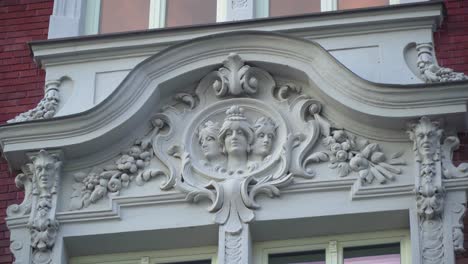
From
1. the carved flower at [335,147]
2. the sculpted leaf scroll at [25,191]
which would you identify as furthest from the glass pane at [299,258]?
the sculpted leaf scroll at [25,191]

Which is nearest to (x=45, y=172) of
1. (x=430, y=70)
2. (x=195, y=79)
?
(x=195, y=79)

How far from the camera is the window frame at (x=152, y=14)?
1526cm

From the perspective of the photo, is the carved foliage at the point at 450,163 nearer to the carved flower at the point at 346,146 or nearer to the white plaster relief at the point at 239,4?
the carved flower at the point at 346,146

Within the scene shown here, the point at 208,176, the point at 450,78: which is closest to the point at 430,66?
the point at 450,78

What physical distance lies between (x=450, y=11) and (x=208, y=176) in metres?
2.58

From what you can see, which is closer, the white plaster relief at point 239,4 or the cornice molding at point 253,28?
the cornice molding at point 253,28

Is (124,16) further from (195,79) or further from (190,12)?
(195,79)

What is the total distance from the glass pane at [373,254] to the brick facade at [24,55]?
2.09ft

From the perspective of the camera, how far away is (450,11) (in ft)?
48.6

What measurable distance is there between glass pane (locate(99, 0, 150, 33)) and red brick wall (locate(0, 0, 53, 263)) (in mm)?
508

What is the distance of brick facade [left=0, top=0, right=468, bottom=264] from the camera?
1442cm

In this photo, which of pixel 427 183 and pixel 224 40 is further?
pixel 224 40

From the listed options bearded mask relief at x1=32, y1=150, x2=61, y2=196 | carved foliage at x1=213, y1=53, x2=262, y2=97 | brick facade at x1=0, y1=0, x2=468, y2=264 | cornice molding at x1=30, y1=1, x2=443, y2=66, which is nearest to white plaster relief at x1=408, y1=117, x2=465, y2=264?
brick facade at x1=0, y1=0, x2=468, y2=264

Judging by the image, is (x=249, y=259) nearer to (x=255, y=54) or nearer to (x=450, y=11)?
(x=255, y=54)
